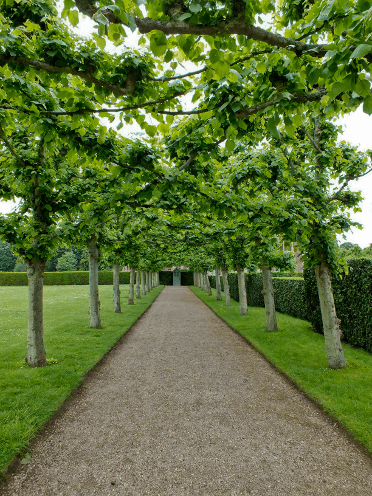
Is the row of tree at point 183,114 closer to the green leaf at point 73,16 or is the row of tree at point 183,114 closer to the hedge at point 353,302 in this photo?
the green leaf at point 73,16

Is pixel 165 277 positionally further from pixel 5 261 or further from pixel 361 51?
pixel 361 51

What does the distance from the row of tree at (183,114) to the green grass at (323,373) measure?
2.24ft

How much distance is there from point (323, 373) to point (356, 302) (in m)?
3.89

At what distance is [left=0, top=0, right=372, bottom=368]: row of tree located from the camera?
266cm

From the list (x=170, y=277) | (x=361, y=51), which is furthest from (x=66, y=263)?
(x=361, y=51)

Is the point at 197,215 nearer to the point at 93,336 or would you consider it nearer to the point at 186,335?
the point at 186,335

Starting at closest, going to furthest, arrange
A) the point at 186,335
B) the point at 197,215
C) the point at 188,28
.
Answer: the point at 188,28 < the point at 197,215 < the point at 186,335

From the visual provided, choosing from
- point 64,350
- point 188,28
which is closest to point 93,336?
point 64,350

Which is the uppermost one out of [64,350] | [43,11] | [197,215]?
[43,11]

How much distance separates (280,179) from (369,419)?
227 inches

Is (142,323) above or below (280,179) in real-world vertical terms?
below

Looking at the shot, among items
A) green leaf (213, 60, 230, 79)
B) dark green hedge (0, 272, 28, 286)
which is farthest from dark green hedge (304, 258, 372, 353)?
dark green hedge (0, 272, 28, 286)

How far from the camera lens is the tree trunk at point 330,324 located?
7.08 metres

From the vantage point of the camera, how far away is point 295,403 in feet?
18.1
